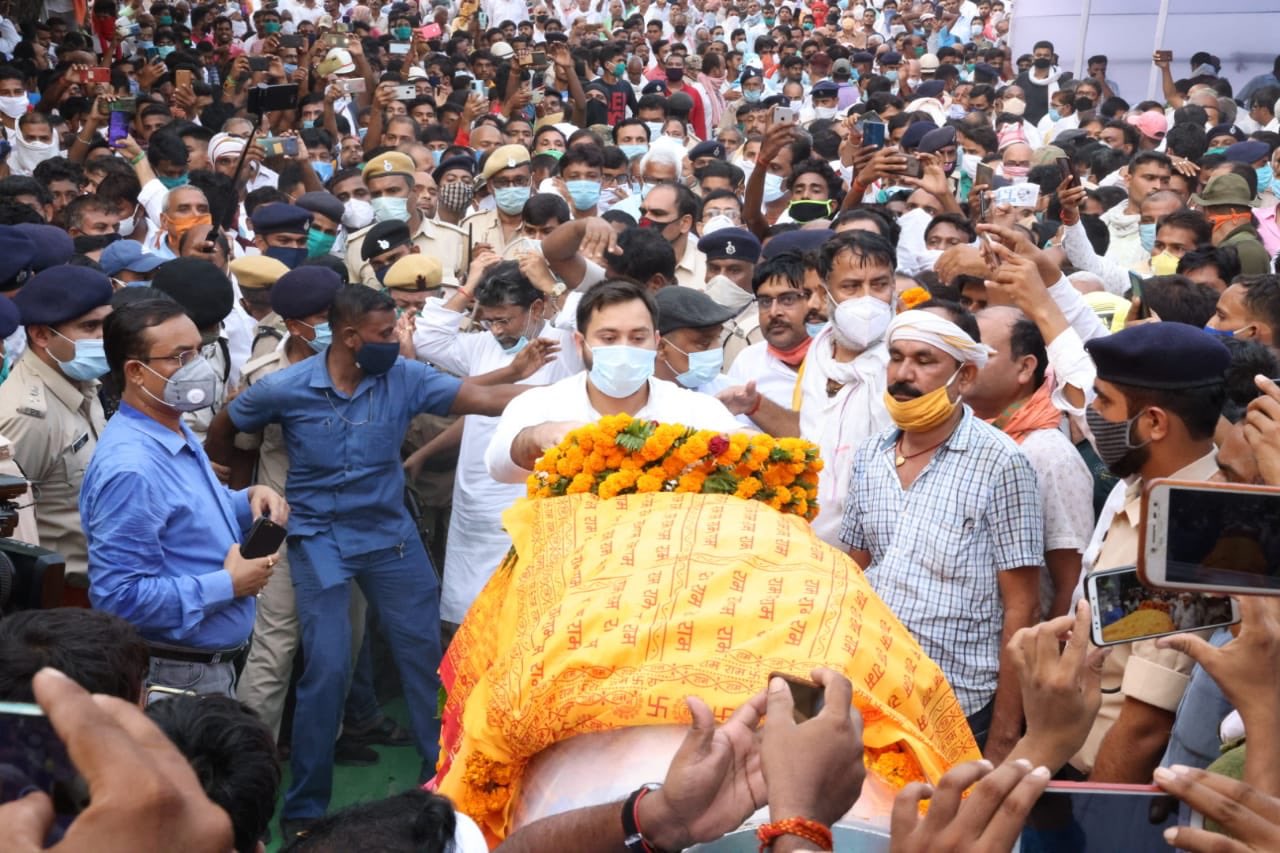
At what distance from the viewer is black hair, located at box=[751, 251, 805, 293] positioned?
544 cm

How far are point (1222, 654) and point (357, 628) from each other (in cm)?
378

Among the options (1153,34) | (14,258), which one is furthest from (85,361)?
(1153,34)

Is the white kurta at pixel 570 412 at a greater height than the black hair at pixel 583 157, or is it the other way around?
the black hair at pixel 583 157

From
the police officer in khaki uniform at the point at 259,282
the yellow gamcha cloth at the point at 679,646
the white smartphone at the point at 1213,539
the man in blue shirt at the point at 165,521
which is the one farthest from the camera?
the police officer in khaki uniform at the point at 259,282

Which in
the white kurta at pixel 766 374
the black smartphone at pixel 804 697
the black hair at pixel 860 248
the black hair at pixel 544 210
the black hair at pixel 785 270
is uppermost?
the black hair at pixel 544 210

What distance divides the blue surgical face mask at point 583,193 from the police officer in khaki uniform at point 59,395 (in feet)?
14.2

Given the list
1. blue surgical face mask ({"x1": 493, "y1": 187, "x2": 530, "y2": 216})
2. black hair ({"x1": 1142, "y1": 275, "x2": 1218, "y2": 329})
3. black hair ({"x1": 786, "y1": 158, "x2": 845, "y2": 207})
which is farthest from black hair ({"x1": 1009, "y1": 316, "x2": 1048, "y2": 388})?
black hair ({"x1": 786, "y1": 158, "x2": 845, "y2": 207})

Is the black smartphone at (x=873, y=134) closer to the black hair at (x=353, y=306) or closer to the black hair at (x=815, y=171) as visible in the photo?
the black hair at (x=815, y=171)

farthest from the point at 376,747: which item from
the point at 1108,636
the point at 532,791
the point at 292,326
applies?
the point at 1108,636

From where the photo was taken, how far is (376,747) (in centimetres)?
564

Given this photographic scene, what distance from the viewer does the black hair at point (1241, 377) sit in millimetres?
3414

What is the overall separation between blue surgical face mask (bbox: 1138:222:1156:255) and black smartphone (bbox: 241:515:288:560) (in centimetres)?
569

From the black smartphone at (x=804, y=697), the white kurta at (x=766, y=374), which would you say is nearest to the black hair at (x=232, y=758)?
the black smartphone at (x=804, y=697)

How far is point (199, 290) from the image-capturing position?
5.32m
